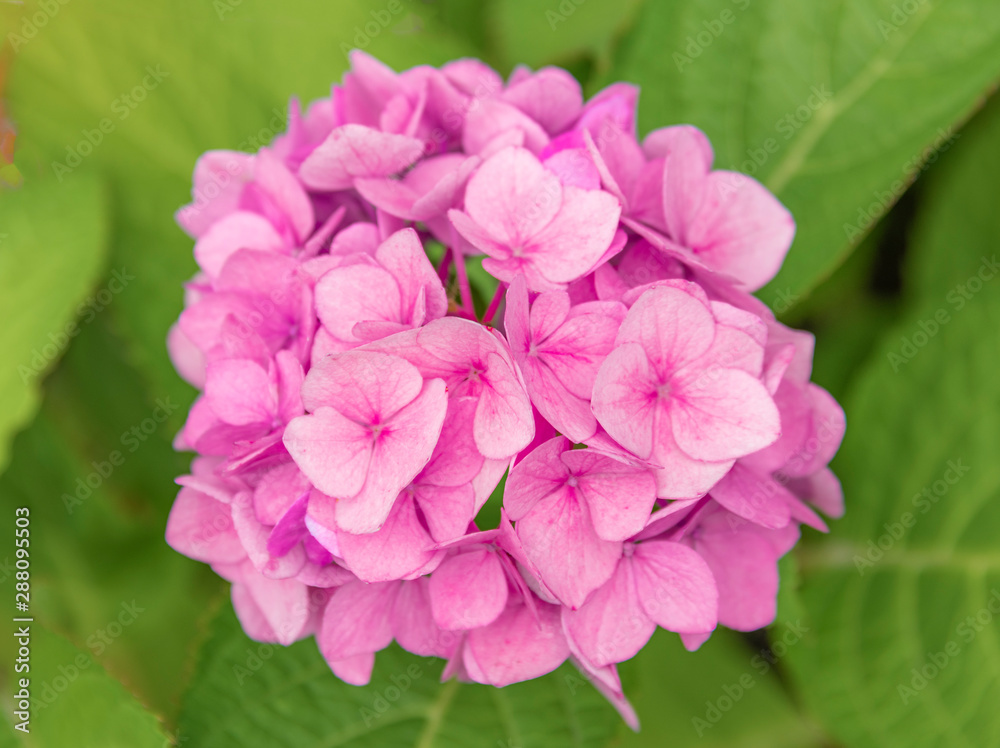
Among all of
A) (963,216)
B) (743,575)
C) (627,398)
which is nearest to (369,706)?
(743,575)

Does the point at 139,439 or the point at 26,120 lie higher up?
the point at 26,120

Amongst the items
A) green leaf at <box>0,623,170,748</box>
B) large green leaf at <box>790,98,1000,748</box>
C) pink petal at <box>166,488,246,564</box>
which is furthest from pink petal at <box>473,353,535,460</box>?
large green leaf at <box>790,98,1000,748</box>

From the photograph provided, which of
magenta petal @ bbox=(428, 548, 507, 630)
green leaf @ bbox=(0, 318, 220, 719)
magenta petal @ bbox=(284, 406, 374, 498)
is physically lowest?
green leaf @ bbox=(0, 318, 220, 719)

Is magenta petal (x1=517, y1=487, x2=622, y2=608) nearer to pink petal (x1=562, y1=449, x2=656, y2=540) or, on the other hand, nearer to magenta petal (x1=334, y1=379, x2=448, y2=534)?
pink petal (x1=562, y1=449, x2=656, y2=540)

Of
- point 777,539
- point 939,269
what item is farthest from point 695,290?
point 939,269

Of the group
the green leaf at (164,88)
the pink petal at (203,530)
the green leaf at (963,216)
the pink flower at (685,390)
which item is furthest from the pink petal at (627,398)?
the green leaf at (963,216)

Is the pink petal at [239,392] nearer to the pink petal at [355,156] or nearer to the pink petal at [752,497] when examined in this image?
the pink petal at [355,156]

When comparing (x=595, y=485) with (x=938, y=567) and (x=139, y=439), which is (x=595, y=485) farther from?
(x=139, y=439)
